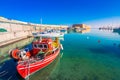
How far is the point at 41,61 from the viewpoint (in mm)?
14047

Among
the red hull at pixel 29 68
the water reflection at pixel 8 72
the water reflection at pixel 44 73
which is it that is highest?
the red hull at pixel 29 68

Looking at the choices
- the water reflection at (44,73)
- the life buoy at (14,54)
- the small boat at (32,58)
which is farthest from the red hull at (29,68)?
the life buoy at (14,54)

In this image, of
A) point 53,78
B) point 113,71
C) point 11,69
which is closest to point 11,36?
point 11,69

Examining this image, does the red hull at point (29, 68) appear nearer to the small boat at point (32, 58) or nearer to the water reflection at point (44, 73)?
the small boat at point (32, 58)

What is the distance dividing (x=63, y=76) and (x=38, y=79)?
3415 millimetres

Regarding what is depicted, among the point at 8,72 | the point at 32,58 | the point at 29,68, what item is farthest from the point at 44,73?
the point at 8,72

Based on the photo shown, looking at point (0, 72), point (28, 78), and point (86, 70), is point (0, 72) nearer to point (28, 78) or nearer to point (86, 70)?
point (28, 78)

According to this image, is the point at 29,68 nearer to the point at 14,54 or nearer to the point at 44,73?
the point at 44,73

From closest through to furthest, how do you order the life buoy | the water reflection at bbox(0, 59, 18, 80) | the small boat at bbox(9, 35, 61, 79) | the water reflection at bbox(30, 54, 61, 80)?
the small boat at bbox(9, 35, 61, 79), the water reflection at bbox(0, 59, 18, 80), the water reflection at bbox(30, 54, 61, 80), the life buoy

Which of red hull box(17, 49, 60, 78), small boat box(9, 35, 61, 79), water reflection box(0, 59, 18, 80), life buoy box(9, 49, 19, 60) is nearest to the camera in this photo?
red hull box(17, 49, 60, 78)

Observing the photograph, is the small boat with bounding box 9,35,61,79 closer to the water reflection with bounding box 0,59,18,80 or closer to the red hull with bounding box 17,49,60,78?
the red hull with bounding box 17,49,60,78

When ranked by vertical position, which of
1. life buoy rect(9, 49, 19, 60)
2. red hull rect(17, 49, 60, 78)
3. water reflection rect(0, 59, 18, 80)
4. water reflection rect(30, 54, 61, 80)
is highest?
life buoy rect(9, 49, 19, 60)

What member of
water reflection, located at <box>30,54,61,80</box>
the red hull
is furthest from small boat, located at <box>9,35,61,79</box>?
water reflection, located at <box>30,54,61,80</box>

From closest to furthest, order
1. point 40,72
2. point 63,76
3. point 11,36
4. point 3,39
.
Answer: point 63,76 < point 40,72 < point 3,39 < point 11,36
